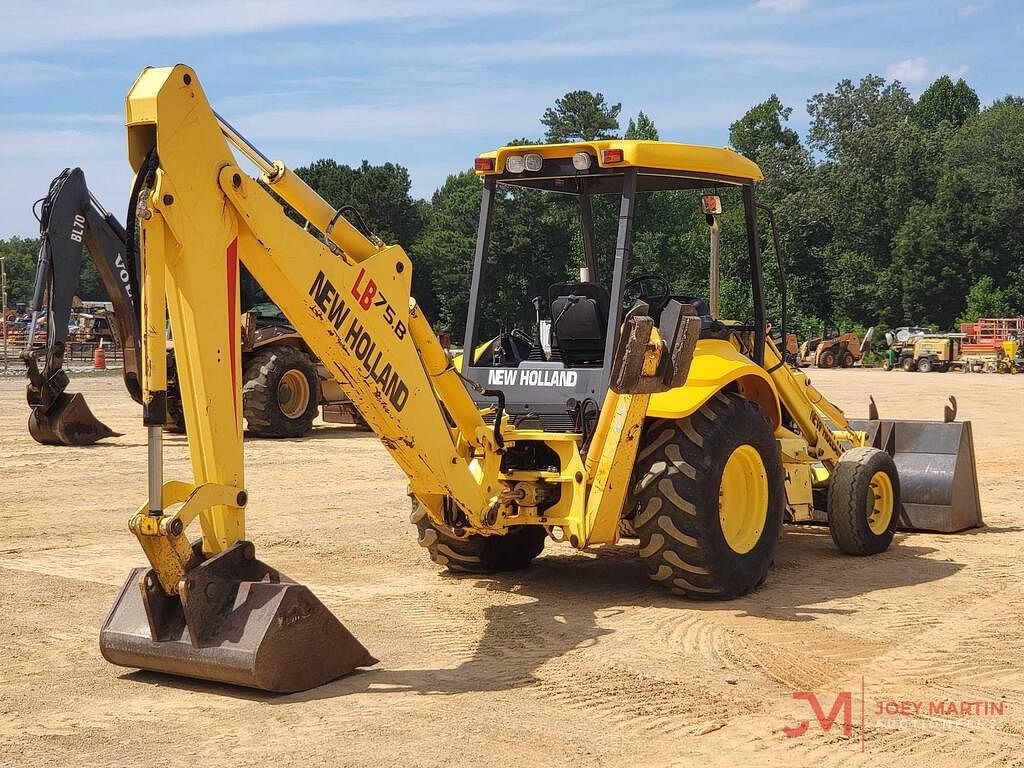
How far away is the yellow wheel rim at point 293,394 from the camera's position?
1823 centimetres

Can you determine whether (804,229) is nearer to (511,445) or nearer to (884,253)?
(884,253)

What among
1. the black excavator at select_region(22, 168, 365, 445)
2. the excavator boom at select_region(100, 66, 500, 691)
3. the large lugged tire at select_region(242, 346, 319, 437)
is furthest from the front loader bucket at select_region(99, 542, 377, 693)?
the large lugged tire at select_region(242, 346, 319, 437)

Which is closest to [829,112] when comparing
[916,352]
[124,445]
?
[916,352]

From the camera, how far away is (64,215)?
50.8 ft

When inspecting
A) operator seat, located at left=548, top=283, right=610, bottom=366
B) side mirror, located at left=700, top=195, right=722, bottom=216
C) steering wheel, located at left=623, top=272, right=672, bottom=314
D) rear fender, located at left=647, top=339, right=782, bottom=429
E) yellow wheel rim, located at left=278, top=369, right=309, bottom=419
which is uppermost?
side mirror, located at left=700, top=195, right=722, bottom=216

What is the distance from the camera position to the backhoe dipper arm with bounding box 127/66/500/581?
218 inches

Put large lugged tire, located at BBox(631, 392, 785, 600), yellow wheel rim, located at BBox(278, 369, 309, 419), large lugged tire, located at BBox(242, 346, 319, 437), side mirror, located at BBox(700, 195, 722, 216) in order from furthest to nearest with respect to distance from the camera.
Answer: yellow wheel rim, located at BBox(278, 369, 309, 419) → large lugged tire, located at BBox(242, 346, 319, 437) → side mirror, located at BBox(700, 195, 722, 216) → large lugged tire, located at BBox(631, 392, 785, 600)

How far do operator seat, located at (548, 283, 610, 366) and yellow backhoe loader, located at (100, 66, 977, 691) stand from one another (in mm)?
15

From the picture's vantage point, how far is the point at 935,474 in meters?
10.2

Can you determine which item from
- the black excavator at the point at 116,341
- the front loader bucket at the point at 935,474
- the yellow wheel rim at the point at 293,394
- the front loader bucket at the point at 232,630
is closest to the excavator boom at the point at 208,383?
the front loader bucket at the point at 232,630

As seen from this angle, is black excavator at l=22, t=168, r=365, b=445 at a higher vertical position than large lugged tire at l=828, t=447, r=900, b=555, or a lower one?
higher

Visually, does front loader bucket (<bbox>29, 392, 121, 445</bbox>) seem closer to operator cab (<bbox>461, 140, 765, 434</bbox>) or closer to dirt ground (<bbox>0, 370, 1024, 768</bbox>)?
dirt ground (<bbox>0, 370, 1024, 768</bbox>)

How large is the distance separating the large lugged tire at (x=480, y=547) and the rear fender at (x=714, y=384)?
126cm

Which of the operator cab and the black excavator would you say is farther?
the black excavator
